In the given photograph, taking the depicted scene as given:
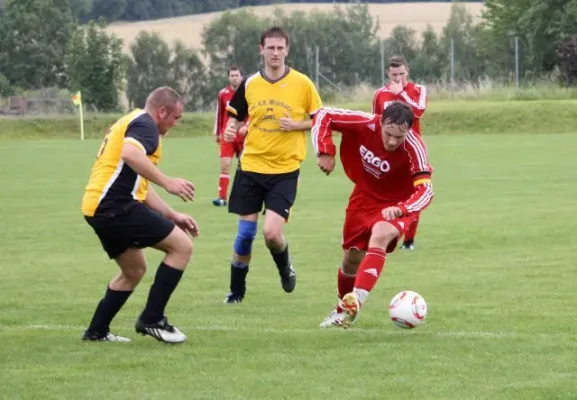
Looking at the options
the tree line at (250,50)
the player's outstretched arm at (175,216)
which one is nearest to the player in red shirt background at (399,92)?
the player's outstretched arm at (175,216)

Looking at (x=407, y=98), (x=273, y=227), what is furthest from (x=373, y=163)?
(x=407, y=98)

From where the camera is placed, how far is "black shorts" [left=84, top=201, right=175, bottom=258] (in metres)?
7.31

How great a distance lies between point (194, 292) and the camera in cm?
1026

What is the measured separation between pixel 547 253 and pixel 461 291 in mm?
2700

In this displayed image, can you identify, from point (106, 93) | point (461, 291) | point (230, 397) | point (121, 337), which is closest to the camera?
point (230, 397)

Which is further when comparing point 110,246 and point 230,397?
point 110,246

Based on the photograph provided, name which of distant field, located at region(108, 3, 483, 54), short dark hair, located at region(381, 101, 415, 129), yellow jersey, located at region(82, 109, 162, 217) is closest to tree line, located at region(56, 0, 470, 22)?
distant field, located at region(108, 3, 483, 54)

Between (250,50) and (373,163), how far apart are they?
5643cm

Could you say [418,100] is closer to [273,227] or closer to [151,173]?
[273,227]

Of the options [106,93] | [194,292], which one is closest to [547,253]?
[194,292]

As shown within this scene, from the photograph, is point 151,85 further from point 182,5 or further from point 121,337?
point 121,337

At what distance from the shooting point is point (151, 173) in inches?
277

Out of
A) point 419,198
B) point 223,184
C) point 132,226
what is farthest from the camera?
point 223,184

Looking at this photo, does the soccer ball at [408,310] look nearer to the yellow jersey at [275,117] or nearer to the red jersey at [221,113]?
the yellow jersey at [275,117]
